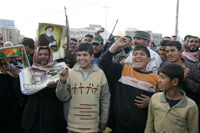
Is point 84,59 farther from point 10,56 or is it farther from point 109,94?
point 10,56

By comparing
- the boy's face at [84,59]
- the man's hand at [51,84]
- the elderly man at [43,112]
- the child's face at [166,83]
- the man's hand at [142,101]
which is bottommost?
the elderly man at [43,112]

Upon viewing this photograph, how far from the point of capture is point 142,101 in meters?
2.45

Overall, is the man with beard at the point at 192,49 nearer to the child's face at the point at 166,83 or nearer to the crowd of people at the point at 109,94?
the crowd of people at the point at 109,94

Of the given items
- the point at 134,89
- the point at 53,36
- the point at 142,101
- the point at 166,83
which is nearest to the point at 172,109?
the point at 166,83

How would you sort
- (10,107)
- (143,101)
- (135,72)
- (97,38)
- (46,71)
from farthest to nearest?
(97,38)
(10,107)
(46,71)
(135,72)
(143,101)

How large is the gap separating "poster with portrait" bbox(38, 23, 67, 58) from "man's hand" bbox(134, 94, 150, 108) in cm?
236

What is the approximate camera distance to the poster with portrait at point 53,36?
12.8 ft

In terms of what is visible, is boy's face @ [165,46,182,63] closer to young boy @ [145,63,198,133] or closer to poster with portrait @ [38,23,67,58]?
young boy @ [145,63,198,133]

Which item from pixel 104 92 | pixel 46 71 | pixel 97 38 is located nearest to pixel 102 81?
pixel 104 92

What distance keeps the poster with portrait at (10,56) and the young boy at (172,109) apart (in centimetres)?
217

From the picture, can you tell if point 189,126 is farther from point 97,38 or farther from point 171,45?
point 97,38

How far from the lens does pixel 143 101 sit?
2.44m

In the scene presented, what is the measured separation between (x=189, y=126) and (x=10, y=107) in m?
3.07

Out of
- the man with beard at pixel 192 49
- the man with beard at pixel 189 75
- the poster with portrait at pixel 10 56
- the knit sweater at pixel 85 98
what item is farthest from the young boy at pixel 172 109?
the poster with portrait at pixel 10 56
